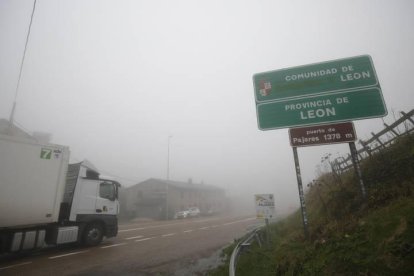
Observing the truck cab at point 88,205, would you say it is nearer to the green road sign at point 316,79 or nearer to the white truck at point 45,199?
the white truck at point 45,199

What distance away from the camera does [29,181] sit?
28.7 ft

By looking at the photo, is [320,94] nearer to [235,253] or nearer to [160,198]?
[235,253]

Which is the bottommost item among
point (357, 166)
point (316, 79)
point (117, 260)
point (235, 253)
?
point (117, 260)

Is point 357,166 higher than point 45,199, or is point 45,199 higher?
point 357,166

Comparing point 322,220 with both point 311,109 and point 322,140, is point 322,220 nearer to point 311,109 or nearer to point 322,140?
point 322,140

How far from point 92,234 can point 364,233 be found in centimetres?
1091

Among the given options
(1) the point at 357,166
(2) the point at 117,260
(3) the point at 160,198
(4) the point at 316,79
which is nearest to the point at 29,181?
(2) the point at 117,260

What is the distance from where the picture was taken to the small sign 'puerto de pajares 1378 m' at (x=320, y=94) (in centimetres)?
676

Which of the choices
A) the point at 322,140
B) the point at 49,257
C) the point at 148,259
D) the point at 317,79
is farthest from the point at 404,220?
the point at 49,257

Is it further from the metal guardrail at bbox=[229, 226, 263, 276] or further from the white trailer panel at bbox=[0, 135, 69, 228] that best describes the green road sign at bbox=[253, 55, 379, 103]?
the white trailer panel at bbox=[0, 135, 69, 228]

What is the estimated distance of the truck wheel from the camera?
10.8 m

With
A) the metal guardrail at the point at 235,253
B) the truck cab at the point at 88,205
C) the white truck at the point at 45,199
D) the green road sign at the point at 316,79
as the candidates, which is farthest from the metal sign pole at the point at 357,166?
the truck cab at the point at 88,205

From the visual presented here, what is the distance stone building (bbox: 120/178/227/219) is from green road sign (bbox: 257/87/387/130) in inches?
1378

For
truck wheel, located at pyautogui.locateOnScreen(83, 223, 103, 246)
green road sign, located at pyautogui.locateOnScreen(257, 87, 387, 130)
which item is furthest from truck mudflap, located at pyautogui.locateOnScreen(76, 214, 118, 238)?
green road sign, located at pyautogui.locateOnScreen(257, 87, 387, 130)
